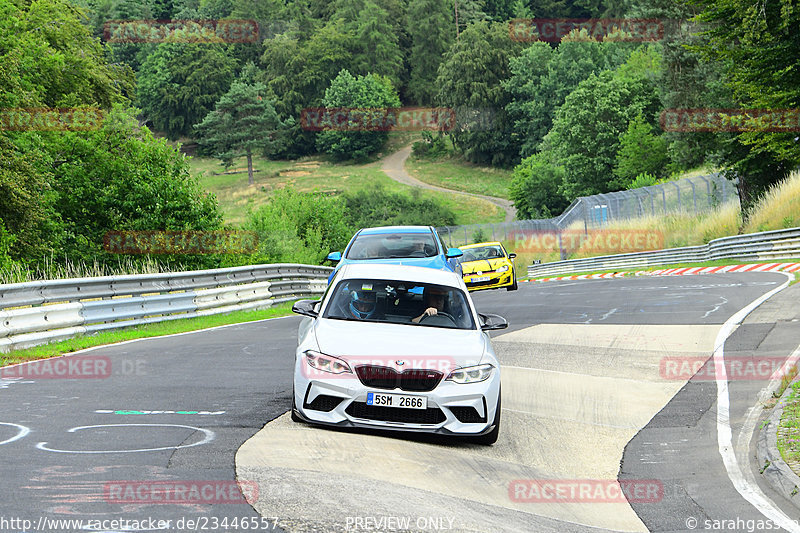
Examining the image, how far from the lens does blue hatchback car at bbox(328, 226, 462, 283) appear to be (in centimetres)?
1520

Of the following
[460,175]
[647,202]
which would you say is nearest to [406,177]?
[460,175]

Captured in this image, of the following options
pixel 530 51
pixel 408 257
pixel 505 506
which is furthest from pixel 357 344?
pixel 530 51

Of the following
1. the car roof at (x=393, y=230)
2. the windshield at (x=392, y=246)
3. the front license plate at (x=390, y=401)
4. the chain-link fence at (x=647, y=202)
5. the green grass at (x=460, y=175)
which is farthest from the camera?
the green grass at (x=460, y=175)

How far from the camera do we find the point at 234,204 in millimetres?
118438

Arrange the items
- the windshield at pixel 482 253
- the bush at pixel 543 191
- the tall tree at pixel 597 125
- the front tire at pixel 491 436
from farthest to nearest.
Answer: the bush at pixel 543 191
the tall tree at pixel 597 125
the windshield at pixel 482 253
the front tire at pixel 491 436

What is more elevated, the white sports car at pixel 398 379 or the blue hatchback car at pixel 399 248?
the white sports car at pixel 398 379

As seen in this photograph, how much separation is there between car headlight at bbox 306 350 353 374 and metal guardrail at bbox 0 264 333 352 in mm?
7224

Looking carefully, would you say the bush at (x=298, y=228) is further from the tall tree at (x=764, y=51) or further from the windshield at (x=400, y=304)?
the windshield at (x=400, y=304)

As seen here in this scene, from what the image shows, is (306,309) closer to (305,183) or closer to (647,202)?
(647,202)

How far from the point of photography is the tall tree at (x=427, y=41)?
157m

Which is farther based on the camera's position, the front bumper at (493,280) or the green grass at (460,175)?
the green grass at (460,175)

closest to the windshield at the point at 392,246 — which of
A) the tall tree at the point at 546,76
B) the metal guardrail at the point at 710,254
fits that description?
the metal guardrail at the point at 710,254

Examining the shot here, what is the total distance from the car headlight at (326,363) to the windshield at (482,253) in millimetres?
21352

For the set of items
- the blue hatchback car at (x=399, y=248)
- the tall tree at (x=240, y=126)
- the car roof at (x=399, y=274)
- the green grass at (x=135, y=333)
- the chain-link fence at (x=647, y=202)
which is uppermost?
the car roof at (x=399, y=274)
